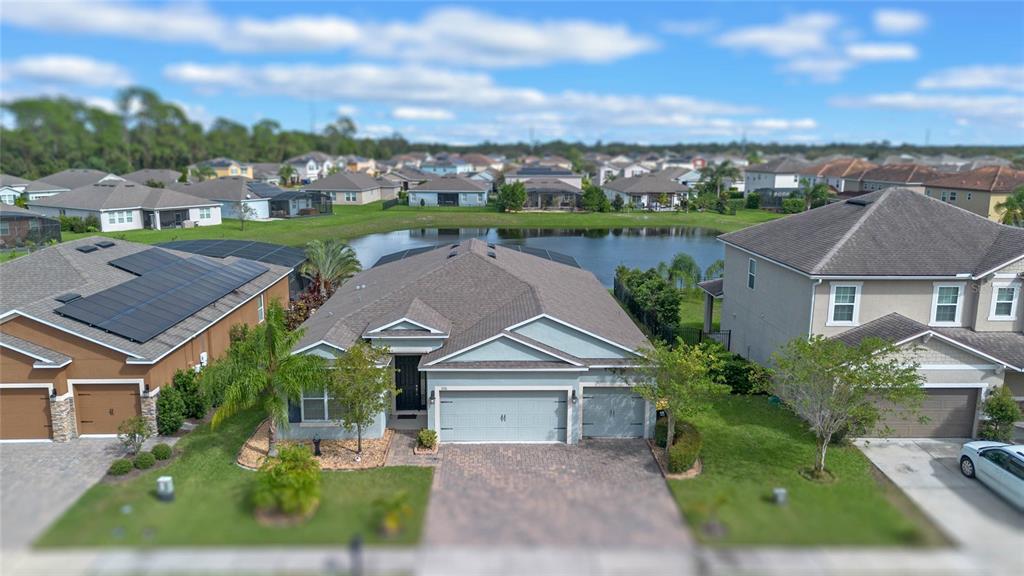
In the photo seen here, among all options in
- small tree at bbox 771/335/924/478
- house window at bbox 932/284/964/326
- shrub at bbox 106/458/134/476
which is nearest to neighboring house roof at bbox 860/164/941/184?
house window at bbox 932/284/964/326

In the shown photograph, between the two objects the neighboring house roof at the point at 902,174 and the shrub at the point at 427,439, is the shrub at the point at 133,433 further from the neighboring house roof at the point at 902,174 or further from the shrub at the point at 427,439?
the neighboring house roof at the point at 902,174

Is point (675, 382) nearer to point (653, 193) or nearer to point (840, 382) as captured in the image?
point (840, 382)

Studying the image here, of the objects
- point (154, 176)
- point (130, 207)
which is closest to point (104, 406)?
point (130, 207)

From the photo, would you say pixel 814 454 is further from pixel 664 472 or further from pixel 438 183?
pixel 438 183

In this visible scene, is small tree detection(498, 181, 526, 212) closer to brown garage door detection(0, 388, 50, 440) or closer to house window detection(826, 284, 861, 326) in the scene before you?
house window detection(826, 284, 861, 326)

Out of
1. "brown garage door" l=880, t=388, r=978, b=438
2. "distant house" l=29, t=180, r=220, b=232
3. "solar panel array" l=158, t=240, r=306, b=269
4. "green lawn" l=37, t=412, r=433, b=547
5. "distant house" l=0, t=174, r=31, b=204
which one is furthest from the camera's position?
"distant house" l=0, t=174, r=31, b=204

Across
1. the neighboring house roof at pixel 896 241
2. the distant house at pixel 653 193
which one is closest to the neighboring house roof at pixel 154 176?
the distant house at pixel 653 193
